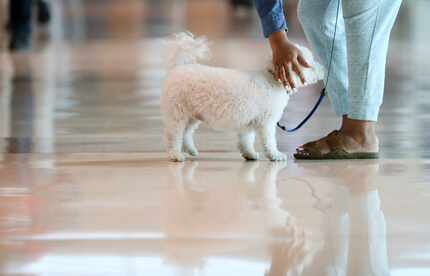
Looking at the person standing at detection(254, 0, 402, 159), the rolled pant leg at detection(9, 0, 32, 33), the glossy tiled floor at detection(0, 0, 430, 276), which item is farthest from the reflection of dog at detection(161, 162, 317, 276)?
the rolled pant leg at detection(9, 0, 32, 33)

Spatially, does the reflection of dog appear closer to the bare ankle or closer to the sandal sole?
the sandal sole

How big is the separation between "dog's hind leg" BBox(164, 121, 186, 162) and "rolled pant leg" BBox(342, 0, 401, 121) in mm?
719

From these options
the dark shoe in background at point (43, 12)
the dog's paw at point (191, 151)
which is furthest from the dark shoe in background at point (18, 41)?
the dog's paw at point (191, 151)

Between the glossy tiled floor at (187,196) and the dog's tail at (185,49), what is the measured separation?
42cm

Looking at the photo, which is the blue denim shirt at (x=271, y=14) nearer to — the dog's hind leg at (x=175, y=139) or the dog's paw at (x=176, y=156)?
the dog's hind leg at (x=175, y=139)

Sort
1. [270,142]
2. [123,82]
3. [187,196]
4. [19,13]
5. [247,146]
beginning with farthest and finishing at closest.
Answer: [19,13] < [123,82] < [247,146] < [270,142] < [187,196]

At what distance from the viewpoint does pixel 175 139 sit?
485cm

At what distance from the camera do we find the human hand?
4.73 metres

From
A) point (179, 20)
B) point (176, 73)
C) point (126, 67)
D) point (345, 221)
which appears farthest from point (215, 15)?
point (345, 221)

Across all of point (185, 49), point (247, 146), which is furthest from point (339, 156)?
point (185, 49)

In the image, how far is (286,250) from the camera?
10.9ft

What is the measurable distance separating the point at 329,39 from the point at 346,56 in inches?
4.0

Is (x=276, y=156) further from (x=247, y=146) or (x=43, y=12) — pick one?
(x=43, y=12)

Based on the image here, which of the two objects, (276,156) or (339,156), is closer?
(276,156)
